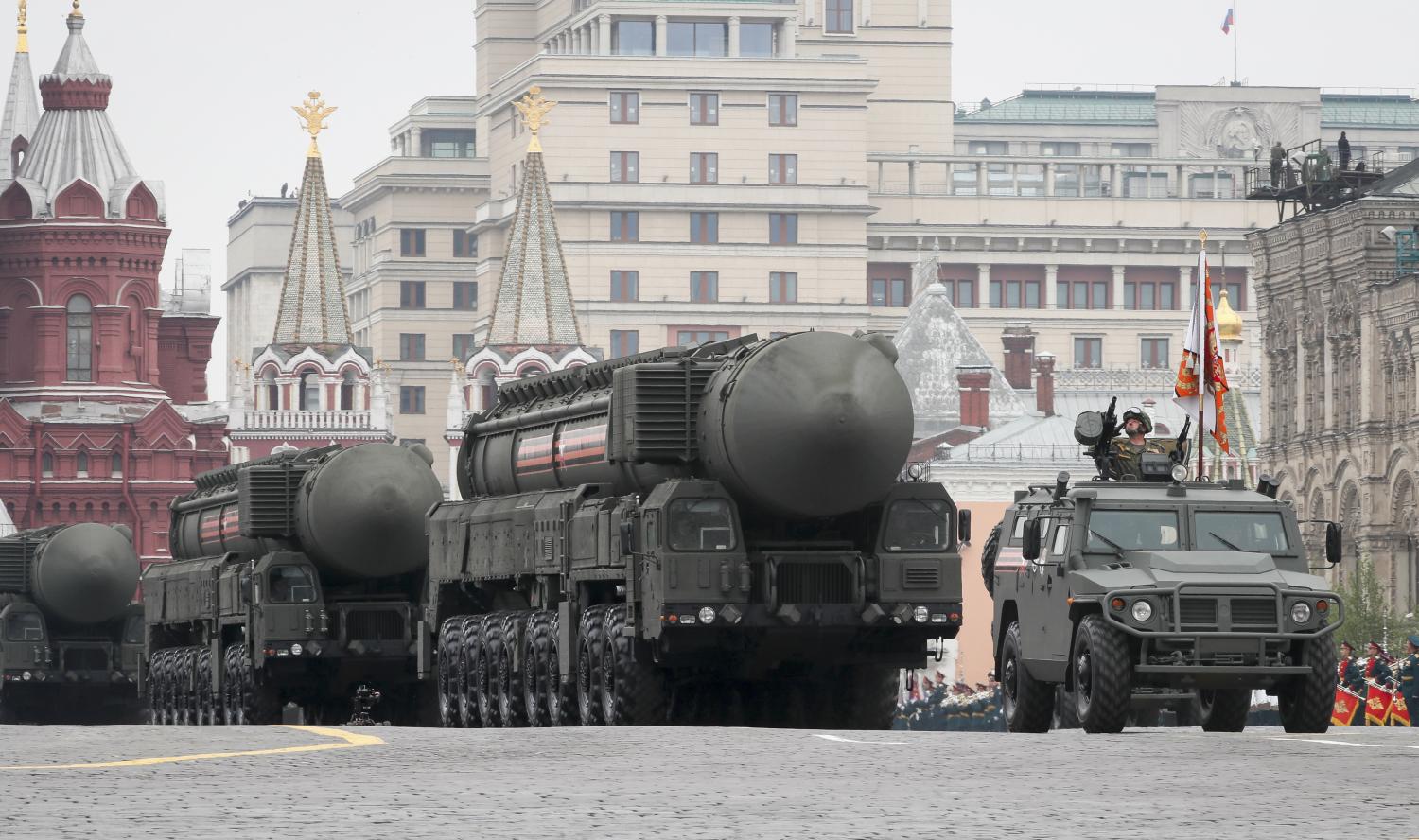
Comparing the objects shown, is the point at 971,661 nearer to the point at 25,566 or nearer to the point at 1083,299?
the point at 25,566

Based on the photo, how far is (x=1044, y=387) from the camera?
143875mm

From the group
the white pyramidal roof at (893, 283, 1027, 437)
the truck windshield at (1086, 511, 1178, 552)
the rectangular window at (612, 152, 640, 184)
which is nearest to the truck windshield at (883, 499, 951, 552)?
the truck windshield at (1086, 511, 1178, 552)

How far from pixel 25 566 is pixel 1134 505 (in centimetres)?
3823

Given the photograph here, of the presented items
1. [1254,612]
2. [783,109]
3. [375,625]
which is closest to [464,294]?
[783,109]

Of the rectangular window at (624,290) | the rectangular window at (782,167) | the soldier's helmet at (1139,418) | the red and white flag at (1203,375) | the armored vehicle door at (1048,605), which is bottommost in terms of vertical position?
the armored vehicle door at (1048,605)

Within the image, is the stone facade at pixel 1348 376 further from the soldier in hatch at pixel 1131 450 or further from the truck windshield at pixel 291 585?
the soldier in hatch at pixel 1131 450

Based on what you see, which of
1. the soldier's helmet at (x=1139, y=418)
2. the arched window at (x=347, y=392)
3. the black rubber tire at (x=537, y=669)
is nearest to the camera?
the soldier's helmet at (x=1139, y=418)

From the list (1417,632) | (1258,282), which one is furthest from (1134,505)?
(1258,282)

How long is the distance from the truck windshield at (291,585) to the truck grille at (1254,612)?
18457 mm

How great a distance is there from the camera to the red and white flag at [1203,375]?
37.8 metres

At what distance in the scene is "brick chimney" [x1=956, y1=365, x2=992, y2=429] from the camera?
132m

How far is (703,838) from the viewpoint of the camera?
16219mm

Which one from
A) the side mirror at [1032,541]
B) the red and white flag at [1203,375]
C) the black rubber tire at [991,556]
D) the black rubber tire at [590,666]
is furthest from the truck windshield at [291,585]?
the side mirror at [1032,541]

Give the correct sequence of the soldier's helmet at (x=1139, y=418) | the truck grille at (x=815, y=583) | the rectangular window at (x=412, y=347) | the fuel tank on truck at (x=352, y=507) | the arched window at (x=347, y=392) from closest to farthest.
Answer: the soldier's helmet at (x=1139, y=418) < the truck grille at (x=815, y=583) < the fuel tank on truck at (x=352, y=507) < the arched window at (x=347, y=392) < the rectangular window at (x=412, y=347)
